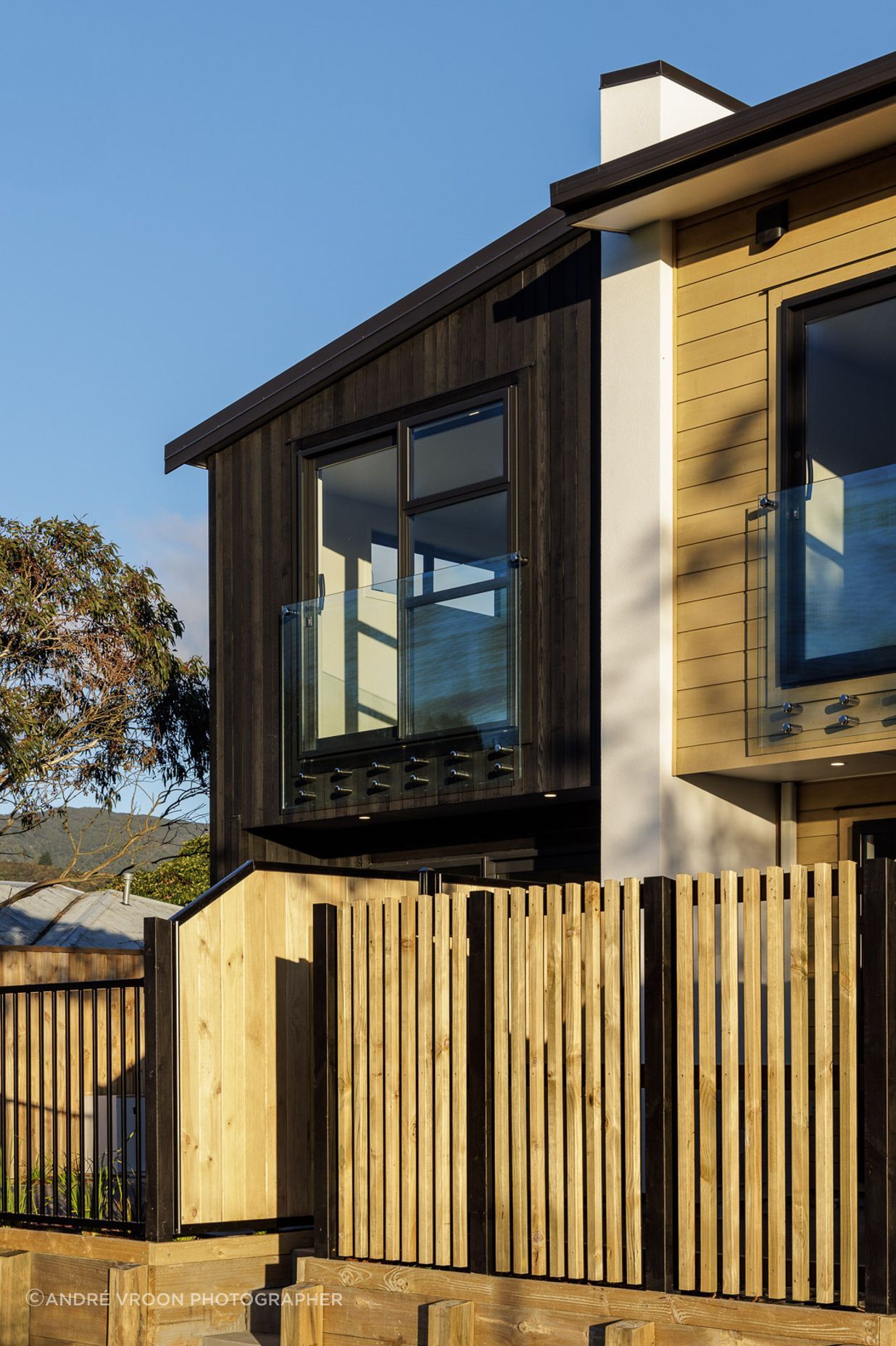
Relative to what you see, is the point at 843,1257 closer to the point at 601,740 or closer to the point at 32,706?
the point at 601,740

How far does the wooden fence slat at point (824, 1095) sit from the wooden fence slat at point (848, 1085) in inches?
1.7

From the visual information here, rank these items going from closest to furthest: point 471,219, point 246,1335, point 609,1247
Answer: point 609,1247
point 246,1335
point 471,219

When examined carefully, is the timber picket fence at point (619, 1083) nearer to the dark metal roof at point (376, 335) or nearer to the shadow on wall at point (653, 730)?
the shadow on wall at point (653, 730)

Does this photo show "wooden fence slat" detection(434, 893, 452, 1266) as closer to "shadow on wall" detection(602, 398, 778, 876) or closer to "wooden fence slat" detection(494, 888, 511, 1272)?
"wooden fence slat" detection(494, 888, 511, 1272)

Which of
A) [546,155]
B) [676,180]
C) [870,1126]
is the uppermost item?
[546,155]

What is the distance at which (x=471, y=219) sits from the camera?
20453 millimetres

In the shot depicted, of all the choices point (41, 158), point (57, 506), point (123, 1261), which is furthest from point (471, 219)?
point (123, 1261)

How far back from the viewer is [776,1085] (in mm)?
6754

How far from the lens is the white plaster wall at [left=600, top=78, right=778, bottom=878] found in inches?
420

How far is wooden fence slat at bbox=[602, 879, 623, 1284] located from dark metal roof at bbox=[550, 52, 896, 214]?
489 cm

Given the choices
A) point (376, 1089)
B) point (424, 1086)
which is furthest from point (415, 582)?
point (424, 1086)

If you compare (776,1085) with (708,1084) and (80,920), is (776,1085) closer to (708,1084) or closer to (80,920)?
(708,1084)

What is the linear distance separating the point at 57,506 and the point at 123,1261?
17.2m

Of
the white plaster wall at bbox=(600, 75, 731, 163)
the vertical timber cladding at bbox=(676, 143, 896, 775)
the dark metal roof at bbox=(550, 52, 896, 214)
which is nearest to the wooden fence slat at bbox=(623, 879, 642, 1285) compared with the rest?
the vertical timber cladding at bbox=(676, 143, 896, 775)
